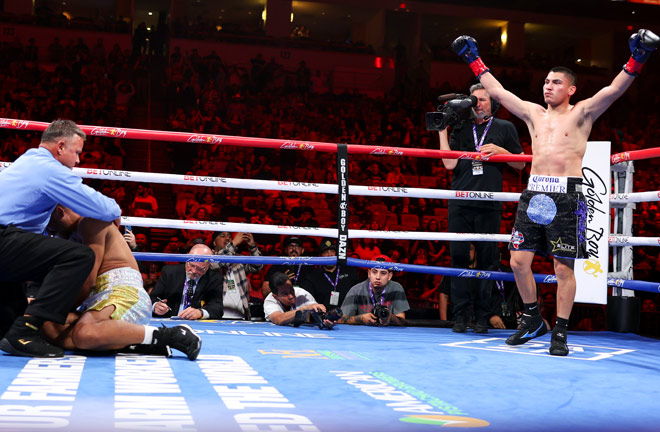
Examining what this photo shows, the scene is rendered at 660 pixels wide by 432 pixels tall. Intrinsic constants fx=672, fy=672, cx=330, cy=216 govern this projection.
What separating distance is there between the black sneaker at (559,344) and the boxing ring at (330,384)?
0.19ft

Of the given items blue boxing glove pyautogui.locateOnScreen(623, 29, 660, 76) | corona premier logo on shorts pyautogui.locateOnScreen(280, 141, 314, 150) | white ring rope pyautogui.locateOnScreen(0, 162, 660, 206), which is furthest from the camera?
corona premier logo on shorts pyautogui.locateOnScreen(280, 141, 314, 150)

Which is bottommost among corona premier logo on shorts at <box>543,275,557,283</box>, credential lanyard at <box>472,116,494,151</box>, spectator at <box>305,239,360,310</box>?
spectator at <box>305,239,360,310</box>

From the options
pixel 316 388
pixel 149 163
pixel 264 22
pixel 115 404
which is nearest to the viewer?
pixel 115 404

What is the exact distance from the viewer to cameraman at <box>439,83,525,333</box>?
389 centimetres

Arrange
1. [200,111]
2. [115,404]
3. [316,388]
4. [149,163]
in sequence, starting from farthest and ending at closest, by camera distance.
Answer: [200,111] < [149,163] < [316,388] < [115,404]

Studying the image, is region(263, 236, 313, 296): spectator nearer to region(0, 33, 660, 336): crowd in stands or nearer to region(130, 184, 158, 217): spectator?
region(0, 33, 660, 336): crowd in stands

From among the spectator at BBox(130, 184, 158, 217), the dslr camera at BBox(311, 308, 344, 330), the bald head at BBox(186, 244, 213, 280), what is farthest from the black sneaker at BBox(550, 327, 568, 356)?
the spectator at BBox(130, 184, 158, 217)

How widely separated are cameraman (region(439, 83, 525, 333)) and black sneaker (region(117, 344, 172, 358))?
1.95 m

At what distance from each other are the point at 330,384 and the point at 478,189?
2277 millimetres

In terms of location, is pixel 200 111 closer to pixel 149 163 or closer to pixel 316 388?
pixel 149 163

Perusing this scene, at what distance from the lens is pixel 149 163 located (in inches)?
362

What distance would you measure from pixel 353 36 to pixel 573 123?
505 inches

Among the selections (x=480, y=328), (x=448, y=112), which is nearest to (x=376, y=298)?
(x=480, y=328)

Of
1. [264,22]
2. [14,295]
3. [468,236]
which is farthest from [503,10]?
[14,295]
